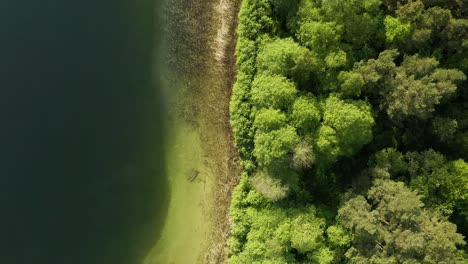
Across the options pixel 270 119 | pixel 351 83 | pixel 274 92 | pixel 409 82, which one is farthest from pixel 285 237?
pixel 409 82

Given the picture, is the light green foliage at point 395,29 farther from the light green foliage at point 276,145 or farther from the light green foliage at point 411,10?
the light green foliage at point 276,145

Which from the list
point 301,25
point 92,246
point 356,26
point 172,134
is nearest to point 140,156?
point 172,134

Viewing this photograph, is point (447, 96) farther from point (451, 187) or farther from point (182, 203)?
point (182, 203)

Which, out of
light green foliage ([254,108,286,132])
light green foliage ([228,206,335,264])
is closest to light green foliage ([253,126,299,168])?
light green foliage ([254,108,286,132])

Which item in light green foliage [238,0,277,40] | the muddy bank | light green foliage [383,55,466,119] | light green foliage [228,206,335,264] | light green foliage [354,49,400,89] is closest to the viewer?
light green foliage [383,55,466,119]

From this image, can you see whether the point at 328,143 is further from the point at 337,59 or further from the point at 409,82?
the point at 409,82

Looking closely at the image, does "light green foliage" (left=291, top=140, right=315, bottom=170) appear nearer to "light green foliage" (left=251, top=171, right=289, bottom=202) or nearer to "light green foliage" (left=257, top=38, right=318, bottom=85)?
"light green foliage" (left=251, top=171, right=289, bottom=202)
